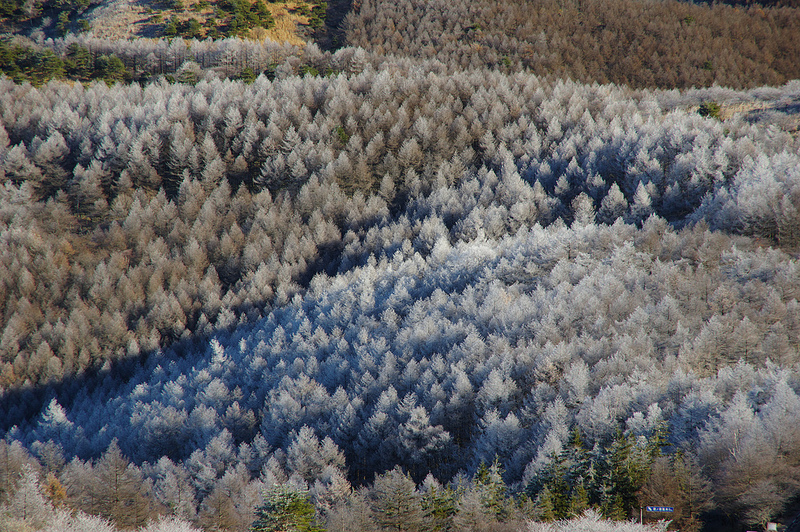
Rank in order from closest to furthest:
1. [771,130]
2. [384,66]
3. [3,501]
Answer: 1. [3,501]
2. [771,130]
3. [384,66]

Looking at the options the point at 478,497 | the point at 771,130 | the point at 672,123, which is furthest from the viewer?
the point at 672,123

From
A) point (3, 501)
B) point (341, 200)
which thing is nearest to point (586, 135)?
point (341, 200)

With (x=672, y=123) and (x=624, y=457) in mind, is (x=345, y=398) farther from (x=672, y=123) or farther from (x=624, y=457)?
(x=672, y=123)

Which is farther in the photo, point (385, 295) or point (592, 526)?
point (385, 295)

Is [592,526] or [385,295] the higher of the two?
[592,526]

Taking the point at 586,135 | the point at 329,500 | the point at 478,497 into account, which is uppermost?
the point at 586,135

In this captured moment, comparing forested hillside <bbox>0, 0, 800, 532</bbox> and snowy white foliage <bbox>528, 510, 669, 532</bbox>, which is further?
forested hillside <bbox>0, 0, 800, 532</bbox>

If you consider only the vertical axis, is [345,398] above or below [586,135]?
below

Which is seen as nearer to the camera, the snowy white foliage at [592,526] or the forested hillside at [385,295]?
the snowy white foliage at [592,526]
